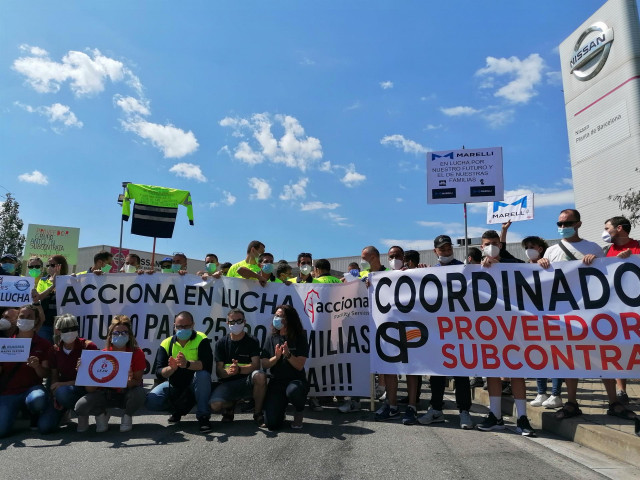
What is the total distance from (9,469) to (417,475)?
3.45 metres

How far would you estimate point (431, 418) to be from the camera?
531cm

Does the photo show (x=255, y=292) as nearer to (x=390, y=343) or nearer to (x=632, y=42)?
(x=390, y=343)

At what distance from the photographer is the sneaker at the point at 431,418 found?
208 inches

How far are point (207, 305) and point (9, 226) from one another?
71.4 ft

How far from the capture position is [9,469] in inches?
151

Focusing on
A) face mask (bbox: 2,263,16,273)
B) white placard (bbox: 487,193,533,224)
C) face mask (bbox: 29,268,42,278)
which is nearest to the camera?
face mask (bbox: 2,263,16,273)

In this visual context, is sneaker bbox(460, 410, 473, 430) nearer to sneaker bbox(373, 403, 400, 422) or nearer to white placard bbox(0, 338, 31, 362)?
sneaker bbox(373, 403, 400, 422)

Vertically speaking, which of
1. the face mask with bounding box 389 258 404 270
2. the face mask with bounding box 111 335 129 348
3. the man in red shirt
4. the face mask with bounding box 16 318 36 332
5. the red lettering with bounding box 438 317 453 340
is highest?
the man in red shirt

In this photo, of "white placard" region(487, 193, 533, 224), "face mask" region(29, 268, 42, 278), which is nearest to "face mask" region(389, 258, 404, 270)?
"face mask" region(29, 268, 42, 278)

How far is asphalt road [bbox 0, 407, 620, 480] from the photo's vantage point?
12.0 feet

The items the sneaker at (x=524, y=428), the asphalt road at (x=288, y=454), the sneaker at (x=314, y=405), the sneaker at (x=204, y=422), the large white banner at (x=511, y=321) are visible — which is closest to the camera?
the asphalt road at (x=288, y=454)

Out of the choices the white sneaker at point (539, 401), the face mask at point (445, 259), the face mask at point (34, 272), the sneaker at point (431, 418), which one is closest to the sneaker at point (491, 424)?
the sneaker at point (431, 418)

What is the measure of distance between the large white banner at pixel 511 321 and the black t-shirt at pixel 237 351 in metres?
1.55

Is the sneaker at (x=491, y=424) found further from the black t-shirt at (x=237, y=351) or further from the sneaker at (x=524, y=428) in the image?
the black t-shirt at (x=237, y=351)
